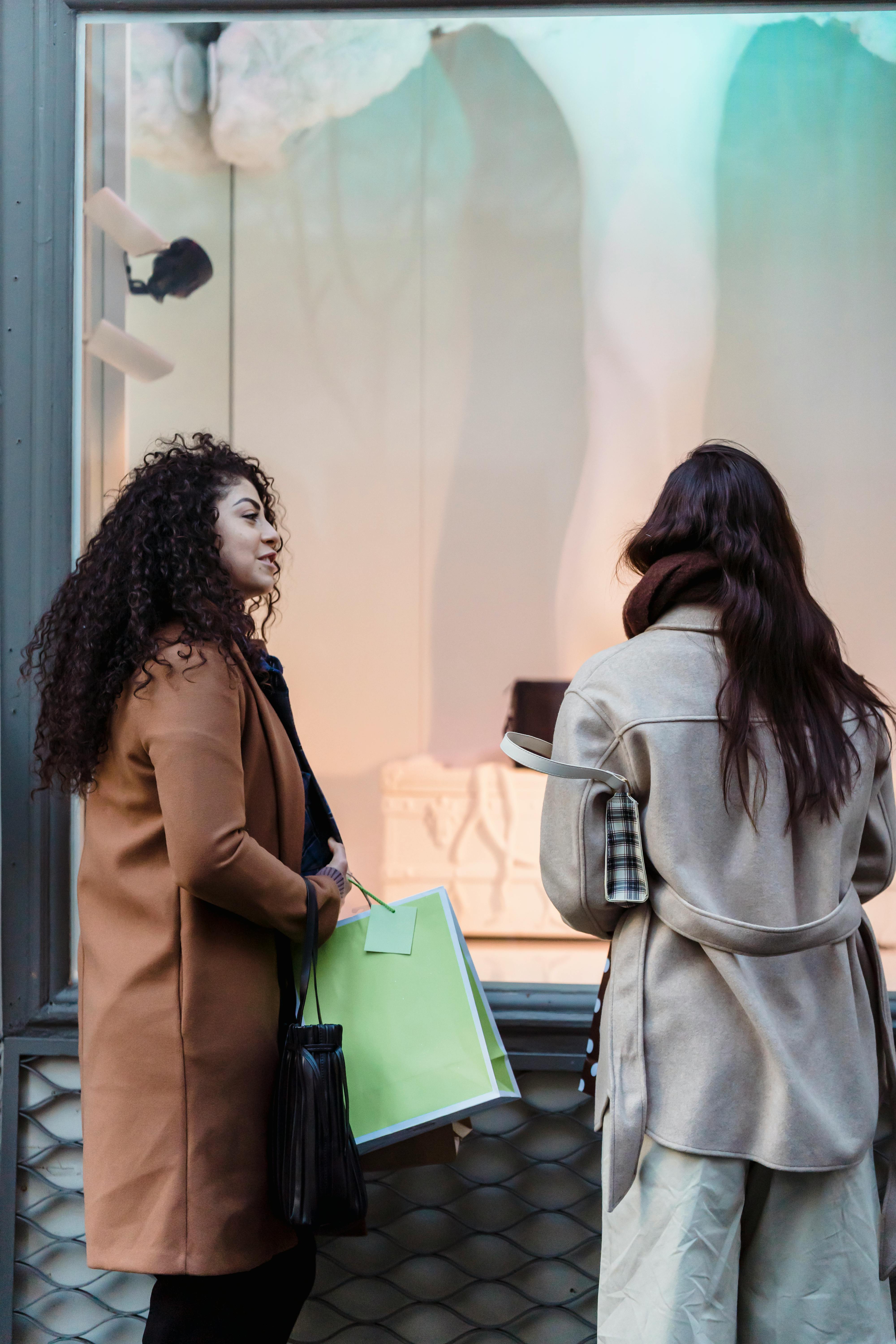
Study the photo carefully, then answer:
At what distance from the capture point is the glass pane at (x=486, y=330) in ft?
8.17

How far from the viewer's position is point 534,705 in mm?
2623

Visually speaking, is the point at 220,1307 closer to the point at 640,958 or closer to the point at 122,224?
the point at 640,958

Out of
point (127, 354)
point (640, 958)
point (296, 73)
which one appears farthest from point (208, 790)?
point (296, 73)

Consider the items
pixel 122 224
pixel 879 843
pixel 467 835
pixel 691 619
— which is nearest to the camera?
pixel 691 619

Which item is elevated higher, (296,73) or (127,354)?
(296,73)

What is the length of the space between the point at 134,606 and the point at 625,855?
0.80m

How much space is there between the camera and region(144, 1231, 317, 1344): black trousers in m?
1.48

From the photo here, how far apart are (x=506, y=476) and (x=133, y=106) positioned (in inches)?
50.6

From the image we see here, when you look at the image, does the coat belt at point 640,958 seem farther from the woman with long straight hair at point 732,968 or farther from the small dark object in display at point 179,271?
the small dark object in display at point 179,271

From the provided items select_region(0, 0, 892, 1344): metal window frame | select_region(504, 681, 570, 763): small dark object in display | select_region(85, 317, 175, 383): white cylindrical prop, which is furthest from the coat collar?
select_region(85, 317, 175, 383): white cylindrical prop

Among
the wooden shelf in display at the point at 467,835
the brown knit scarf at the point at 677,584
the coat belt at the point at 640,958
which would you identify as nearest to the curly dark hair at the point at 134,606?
the brown knit scarf at the point at 677,584

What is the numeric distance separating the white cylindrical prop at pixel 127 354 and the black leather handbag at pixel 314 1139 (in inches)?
65.7

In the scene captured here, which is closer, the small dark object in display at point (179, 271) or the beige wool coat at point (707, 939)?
the beige wool coat at point (707, 939)

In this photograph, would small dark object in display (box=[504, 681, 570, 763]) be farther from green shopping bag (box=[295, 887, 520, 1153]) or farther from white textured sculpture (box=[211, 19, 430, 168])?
white textured sculpture (box=[211, 19, 430, 168])
